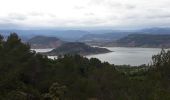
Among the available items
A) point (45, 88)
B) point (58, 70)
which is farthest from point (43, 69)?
point (45, 88)

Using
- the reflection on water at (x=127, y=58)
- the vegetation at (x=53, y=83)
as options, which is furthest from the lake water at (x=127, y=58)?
the vegetation at (x=53, y=83)

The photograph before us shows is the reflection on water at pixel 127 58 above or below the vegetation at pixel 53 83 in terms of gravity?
below

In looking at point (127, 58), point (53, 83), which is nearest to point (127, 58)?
point (127, 58)

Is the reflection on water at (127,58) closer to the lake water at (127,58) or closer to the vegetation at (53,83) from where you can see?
the lake water at (127,58)

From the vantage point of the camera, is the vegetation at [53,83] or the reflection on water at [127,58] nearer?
the vegetation at [53,83]

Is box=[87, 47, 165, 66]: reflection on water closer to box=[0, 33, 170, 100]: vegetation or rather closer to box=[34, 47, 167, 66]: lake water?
box=[34, 47, 167, 66]: lake water

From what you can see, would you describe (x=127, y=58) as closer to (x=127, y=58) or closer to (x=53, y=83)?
(x=127, y=58)

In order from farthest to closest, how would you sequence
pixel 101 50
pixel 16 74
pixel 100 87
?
1. pixel 101 50
2. pixel 100 87
3. pixel 16 74

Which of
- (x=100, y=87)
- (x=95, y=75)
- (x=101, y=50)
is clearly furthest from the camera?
(x=101, y=50)

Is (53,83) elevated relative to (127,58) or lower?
elevated

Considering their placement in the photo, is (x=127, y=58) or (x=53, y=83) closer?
(x=53, y=83)

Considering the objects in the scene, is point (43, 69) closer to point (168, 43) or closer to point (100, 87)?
point (100, 87)
